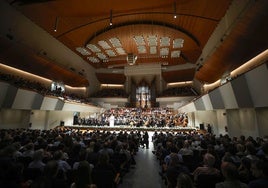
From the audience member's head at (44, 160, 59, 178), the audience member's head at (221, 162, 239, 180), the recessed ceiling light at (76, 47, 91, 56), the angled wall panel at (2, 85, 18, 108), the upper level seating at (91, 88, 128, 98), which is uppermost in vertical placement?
the recessed ceiling light at (76, 47, 91, 56)

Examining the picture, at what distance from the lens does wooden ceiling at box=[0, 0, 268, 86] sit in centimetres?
934

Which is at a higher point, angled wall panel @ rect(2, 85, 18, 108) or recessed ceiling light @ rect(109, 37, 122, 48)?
recessed ceiling light @ rect(109, 37, 122, 48)

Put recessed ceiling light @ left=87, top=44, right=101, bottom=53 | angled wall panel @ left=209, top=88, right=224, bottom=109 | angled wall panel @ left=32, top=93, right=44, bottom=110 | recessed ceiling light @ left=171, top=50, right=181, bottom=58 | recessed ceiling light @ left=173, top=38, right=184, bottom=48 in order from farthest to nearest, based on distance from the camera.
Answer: recessed ceiling light @ left=171, top=50, right=181, bottom=58 → recessed ceiling light @ left=87, top=44, right=101, bottom=53 → recessed ceiling light @ left=173, top=38, right=184, bottom=48 → angled wall panel @ left=32, top=93, right=44, bottom=110 → angled wall panel @ left=209, top=88, right=224, bottom=109

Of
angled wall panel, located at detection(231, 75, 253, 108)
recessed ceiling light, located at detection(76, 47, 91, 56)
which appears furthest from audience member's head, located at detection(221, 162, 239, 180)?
recessed ceiling light, located at detection(76, 47, 91, 56)

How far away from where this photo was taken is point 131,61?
15.3m

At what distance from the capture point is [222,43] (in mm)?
10742

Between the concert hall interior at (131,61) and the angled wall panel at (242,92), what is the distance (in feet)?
0.18

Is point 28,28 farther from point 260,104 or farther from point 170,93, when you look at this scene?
point 170,93

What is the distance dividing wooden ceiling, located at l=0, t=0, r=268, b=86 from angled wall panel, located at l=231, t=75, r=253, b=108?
3.14 m

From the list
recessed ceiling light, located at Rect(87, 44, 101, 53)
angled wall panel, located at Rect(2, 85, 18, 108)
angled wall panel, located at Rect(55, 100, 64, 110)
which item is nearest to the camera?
angled wall panel, located at Rect(2, 85, 18, 108)

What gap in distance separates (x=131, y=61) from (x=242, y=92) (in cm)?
1012

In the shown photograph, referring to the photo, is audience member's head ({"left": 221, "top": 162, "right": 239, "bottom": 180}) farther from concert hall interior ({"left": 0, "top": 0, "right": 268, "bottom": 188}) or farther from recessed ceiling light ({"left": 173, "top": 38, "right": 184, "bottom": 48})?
recessed ceiling light ({"left": 173, "top": 38, "right": 184, "bottom": 48})

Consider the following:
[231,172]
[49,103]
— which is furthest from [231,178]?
[49,103]

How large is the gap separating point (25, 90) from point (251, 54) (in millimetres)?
14266
